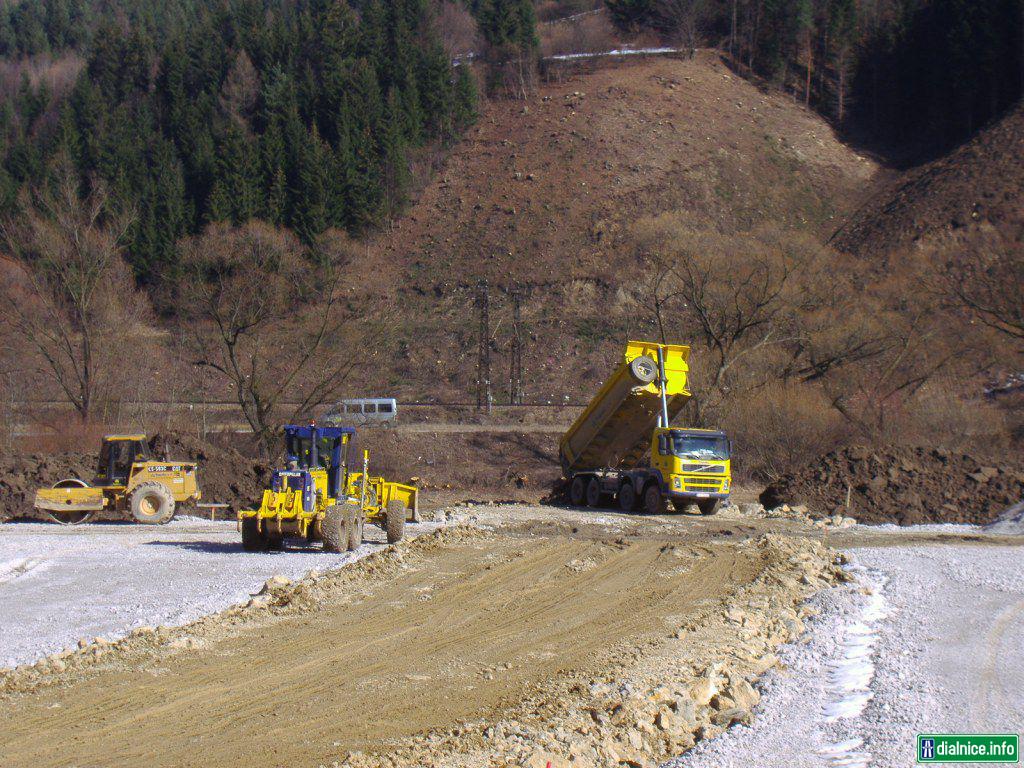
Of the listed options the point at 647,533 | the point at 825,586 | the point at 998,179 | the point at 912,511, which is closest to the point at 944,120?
the point at 998,179

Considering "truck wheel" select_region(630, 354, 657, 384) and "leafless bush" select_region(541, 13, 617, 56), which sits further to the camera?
"leafless bush" select_region(541, 13, 617, 56)

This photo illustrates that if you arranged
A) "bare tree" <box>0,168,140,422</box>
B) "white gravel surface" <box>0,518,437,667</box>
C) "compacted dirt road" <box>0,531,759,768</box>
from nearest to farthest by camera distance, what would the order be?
"compacted dirt road" <box>0,531,759,768</box> → "white gravel surface" <box>0,518,437,667</box> → "bare tree" <box>0,168,140,422</box>

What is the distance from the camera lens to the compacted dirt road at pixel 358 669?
25.1 feet

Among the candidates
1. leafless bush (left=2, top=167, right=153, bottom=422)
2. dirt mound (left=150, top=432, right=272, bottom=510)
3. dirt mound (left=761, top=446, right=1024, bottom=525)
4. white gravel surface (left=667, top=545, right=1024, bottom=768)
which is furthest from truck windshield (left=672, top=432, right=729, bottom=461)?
leafless bush (left=2, top=167, right=153, bottom=422)

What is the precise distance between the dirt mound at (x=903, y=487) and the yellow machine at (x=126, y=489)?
51.4 ft

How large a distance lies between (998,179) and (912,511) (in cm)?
4612

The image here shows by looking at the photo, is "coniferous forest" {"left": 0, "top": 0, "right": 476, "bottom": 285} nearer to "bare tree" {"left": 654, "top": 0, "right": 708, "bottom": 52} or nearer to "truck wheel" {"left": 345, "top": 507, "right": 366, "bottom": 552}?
"bare tree" {"left": 654, "top": 0, "right": 708, "bottom": 52}

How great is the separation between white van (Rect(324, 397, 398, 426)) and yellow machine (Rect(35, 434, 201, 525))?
17.9 meters

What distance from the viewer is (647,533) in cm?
2177

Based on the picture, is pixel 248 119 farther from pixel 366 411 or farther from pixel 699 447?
pixel 699 447

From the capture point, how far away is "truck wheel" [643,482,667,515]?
26.1 meters

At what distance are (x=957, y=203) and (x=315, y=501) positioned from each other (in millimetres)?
→ 56015

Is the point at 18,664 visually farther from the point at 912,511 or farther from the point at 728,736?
the point at 912,511

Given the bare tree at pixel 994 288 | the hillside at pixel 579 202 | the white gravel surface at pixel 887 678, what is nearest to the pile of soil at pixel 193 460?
the white gravel surface at pixel 887 678
